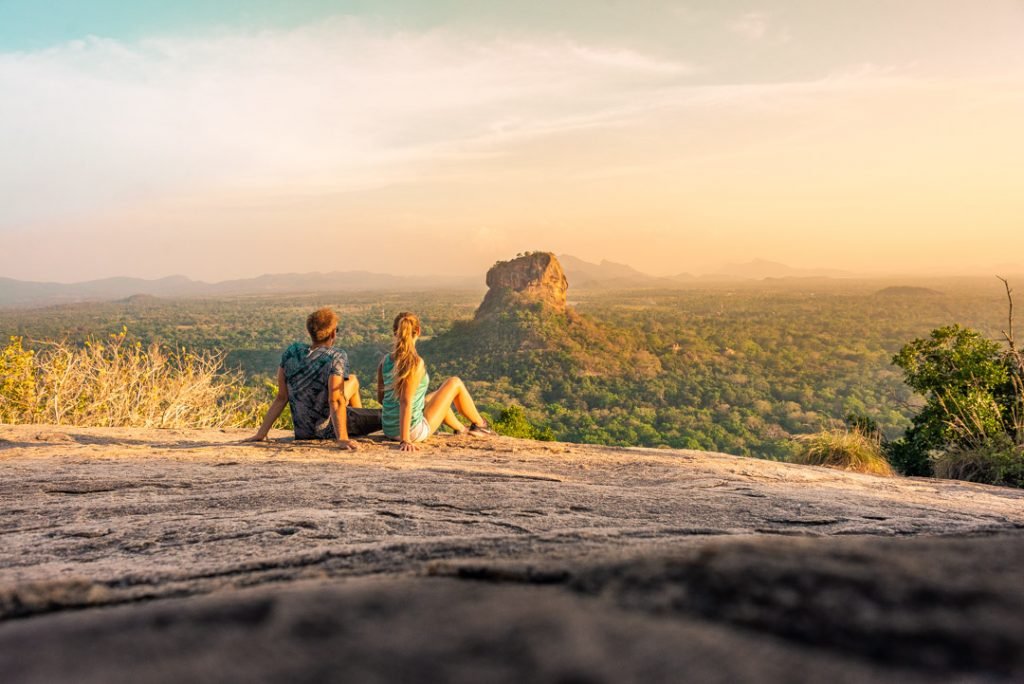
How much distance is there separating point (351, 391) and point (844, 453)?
7.60 metres

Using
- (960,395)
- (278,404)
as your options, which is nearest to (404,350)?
(278,404)

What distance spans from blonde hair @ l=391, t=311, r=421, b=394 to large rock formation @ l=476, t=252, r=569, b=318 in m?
46.4

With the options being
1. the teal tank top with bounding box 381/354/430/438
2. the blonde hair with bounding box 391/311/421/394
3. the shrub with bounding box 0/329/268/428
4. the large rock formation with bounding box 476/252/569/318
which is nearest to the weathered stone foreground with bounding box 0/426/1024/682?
the blonde hair with bounding box 391/311/421/394

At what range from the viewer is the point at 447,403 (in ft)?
21.6

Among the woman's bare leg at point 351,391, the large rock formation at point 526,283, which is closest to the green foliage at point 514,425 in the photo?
the woman's bare leg at point 351,391

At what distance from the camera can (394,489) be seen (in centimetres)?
389

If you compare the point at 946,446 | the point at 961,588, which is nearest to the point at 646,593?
the point at 961,588

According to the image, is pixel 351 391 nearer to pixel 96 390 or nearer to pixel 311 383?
pixel 311 383

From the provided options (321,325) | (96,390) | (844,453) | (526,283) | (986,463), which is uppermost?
(526,283)

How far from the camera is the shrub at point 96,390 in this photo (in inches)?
394

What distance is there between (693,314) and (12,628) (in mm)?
83774

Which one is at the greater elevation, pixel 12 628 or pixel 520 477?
pixel 12 628

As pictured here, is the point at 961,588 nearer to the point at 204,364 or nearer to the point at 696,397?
the point at 204,364

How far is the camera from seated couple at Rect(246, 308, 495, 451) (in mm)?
5910
